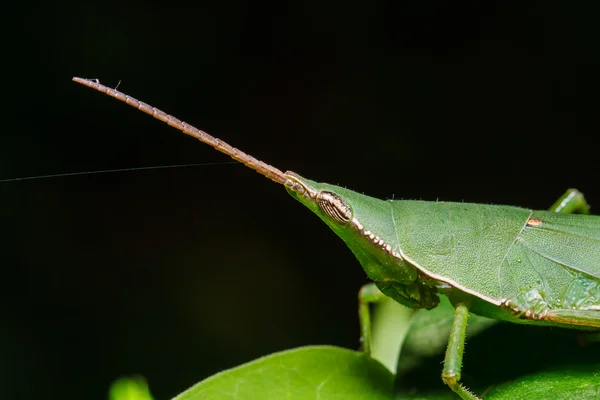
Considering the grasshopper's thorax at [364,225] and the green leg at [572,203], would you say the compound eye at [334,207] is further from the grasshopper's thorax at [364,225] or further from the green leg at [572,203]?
the green leg at [572,203]

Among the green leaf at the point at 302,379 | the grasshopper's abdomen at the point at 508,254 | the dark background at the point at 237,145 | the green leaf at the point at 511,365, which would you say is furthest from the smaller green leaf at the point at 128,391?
the dark background at the point at 237,145

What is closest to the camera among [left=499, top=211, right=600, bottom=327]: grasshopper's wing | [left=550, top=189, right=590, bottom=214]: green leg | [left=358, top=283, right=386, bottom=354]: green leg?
[left=499, top=211, right=600, bottom=327]: grasshopper's wing

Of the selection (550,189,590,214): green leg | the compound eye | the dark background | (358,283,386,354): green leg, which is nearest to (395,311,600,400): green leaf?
(358,283,386,354): green leg

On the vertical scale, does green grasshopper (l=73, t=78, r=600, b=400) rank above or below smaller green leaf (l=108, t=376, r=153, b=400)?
above

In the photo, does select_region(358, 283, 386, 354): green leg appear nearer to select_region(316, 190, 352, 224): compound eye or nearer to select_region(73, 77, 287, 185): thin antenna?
select_region(316, 190, 352, 224): compound eye

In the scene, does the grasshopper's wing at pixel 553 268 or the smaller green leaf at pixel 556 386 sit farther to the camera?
the grasshopper's wing at pixel 553 268

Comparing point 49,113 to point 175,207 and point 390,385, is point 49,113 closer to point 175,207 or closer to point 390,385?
point 175,207
